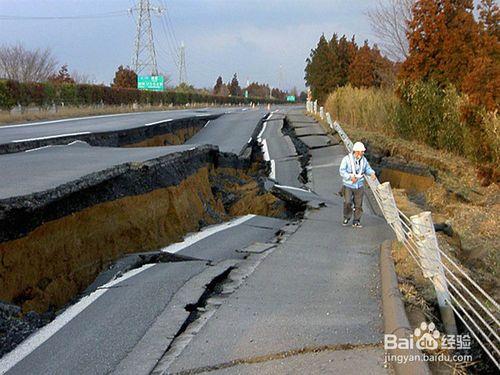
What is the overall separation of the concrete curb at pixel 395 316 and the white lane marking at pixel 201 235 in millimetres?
2861

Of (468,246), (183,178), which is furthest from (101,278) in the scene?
(468,246)

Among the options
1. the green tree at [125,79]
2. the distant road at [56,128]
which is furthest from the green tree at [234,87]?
the distant road at [56,128]

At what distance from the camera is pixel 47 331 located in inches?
195

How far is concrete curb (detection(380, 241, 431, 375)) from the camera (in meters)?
3.68

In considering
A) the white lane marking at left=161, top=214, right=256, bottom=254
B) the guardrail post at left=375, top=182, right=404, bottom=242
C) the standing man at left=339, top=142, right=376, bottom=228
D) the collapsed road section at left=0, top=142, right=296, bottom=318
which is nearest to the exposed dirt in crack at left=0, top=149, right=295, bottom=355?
the collapsed road section at left=0, top=142, right=296, bottom=318

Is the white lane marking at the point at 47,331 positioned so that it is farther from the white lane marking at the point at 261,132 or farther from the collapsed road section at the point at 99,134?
the white lane marking at the point at 261,132

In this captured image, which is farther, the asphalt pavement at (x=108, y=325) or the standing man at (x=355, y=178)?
the standing man at (x=355, y=178)

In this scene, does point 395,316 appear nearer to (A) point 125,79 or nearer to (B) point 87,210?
(B) point 87,210

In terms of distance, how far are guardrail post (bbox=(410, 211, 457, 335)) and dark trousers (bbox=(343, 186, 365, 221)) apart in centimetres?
401

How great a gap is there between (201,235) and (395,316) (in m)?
4.89

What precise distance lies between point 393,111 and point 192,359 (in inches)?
857

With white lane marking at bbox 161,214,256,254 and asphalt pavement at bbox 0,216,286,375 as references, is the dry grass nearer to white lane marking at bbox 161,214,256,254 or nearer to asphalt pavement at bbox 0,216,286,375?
white lane marking at bbox 161,214,256,254

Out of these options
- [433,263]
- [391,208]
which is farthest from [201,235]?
[433,263]

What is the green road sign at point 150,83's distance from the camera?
5759cm
